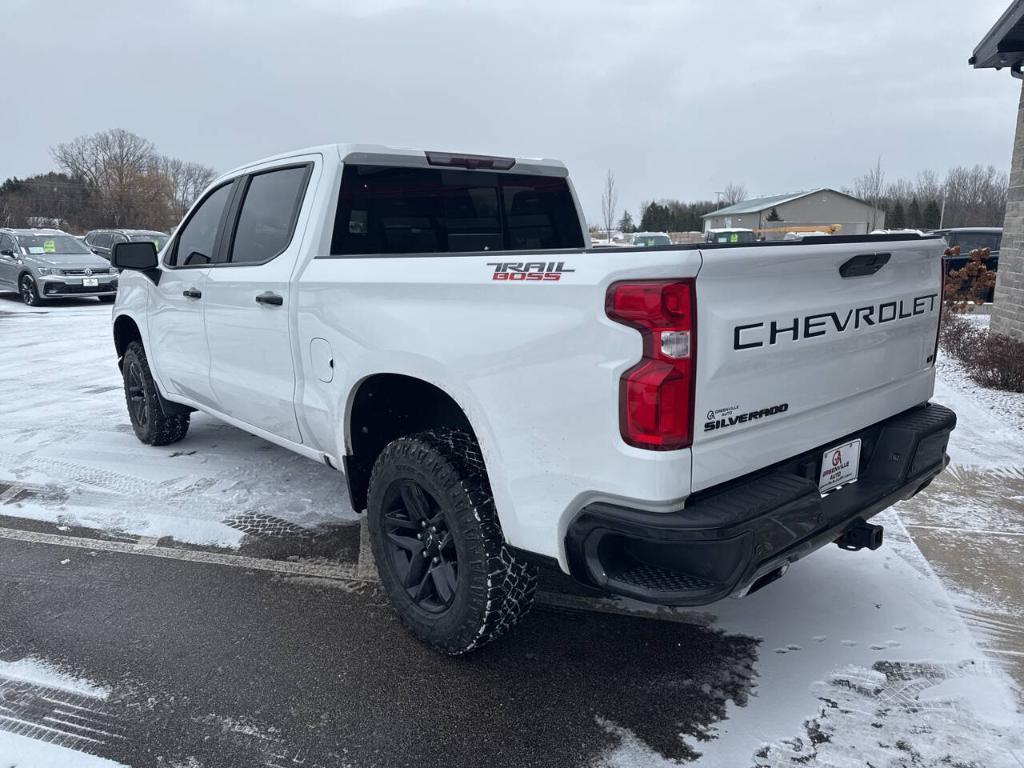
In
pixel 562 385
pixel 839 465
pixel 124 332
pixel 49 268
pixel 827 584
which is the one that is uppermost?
pixel 562 385

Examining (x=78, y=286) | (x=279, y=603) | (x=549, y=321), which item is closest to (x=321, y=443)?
(x=279, y=603)

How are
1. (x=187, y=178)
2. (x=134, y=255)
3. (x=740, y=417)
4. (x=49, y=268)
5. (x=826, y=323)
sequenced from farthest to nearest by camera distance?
(x=187, y=178) < (x=49, y=268) < (x=134, y=255) < (x=826, y=323) < (x=740, y=417)

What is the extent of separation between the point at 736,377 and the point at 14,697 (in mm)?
2818

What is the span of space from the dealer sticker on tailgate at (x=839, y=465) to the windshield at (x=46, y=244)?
19082 mm

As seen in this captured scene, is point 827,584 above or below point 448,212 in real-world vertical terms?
below

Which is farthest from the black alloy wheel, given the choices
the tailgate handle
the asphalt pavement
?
the tailgate handle

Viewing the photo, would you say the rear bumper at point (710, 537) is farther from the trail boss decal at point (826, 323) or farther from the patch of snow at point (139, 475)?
the patch of snow at point (139, 475)

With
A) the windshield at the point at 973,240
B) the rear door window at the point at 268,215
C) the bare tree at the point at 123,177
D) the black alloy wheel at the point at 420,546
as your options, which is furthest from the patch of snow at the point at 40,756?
the bare tree at the point at 123,177

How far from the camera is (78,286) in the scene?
16.6 m

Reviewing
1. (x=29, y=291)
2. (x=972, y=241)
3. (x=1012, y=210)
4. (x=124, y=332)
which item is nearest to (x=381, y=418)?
(x=124, y=332)

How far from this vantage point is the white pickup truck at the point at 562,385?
2.12 m

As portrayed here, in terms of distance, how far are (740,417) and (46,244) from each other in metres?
19.3

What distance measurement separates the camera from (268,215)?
3.92 metres

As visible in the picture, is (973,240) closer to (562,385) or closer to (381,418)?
(381,418)
